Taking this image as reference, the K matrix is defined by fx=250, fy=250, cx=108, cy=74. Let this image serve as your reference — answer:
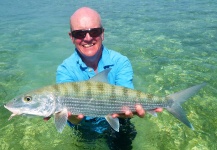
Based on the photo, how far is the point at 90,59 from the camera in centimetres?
486

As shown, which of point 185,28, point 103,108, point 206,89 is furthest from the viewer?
point 185,28

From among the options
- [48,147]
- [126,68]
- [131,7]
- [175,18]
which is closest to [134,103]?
[126,68]

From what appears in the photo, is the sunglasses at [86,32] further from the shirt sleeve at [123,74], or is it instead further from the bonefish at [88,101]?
the bonefish at [88,101]

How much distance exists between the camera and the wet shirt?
4766mm

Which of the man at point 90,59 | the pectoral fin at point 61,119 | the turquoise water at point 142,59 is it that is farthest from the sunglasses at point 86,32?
the turquoise water at point 142,59

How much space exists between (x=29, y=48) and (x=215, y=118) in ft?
33.3

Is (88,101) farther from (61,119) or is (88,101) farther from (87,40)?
(87,40)

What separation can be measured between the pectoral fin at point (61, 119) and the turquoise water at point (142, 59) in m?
1.89

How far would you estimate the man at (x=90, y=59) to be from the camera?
4645 millimetres

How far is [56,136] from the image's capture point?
20.2 feet

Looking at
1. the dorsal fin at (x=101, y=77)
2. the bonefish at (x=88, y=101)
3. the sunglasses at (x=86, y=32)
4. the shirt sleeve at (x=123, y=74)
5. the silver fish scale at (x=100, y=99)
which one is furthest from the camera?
the shirt sleeve at (x=123, y=74)

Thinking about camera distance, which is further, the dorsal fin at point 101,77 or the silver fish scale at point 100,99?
the dorsal fin at point 101,77

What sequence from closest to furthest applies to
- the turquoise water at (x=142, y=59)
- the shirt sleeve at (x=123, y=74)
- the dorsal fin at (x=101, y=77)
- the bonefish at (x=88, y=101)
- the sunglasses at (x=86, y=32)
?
the bonefish at (x=88, y=101) → the dorsal fin at (x=101, y=77) → the sunglasses at (x=86, y=32) → the shirt sleeve at (x=123, y=74) → the turquoise water at (x=142, y=59)

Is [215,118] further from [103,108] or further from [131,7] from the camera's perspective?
[131,7]
